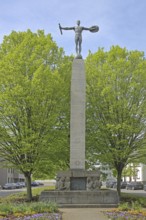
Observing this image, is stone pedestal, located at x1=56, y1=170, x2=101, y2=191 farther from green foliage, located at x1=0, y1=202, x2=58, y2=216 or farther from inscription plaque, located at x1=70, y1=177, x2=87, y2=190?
green foliage, located at x1=0, y1=202, x2=58, y2=216

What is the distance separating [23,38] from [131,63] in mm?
8686

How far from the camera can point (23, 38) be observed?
27.6m

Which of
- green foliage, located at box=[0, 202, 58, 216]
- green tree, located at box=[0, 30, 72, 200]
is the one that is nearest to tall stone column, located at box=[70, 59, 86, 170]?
green tree, located at box=[0, 30, 72, 200]

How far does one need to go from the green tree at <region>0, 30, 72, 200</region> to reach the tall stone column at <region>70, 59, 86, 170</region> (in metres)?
2.07

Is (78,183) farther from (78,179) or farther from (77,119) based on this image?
(77,119)

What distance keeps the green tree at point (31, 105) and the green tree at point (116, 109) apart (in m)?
2.44

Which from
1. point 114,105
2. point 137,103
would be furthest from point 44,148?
point 137,103

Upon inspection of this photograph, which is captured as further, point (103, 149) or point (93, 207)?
point (103, 149)

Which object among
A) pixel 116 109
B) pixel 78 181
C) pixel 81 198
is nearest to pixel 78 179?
pixel 78 181

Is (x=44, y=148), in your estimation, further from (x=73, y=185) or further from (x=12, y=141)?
(x=73, y=185)

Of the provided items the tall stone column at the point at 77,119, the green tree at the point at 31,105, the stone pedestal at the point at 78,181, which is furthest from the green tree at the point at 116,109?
the stone pedestal at the point at 78,181

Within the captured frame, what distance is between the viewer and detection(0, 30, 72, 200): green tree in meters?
24.9

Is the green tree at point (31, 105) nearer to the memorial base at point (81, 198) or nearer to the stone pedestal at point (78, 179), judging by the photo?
the stone pedestal at point (78, 179)

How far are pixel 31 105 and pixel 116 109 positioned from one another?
22.2 ft
